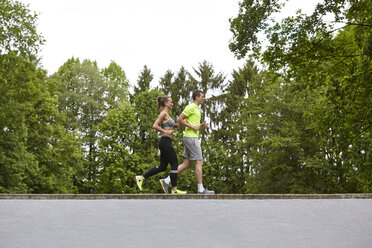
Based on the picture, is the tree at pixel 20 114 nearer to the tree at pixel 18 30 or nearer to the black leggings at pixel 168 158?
the tree at pixel 18 30

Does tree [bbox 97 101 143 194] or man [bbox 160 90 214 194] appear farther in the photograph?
tree [bbox 97 101 143 194]

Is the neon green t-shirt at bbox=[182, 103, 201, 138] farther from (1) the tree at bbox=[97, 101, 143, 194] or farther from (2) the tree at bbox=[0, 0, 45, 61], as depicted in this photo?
(1) the tree at bbox=[97, 101, 143, 194]

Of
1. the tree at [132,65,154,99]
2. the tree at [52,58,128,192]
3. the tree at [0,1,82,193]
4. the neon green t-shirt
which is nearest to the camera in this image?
the neon green t-shirt

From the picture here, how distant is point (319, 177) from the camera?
31.9m

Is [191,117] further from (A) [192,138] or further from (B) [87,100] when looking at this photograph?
(B) [87,100]
